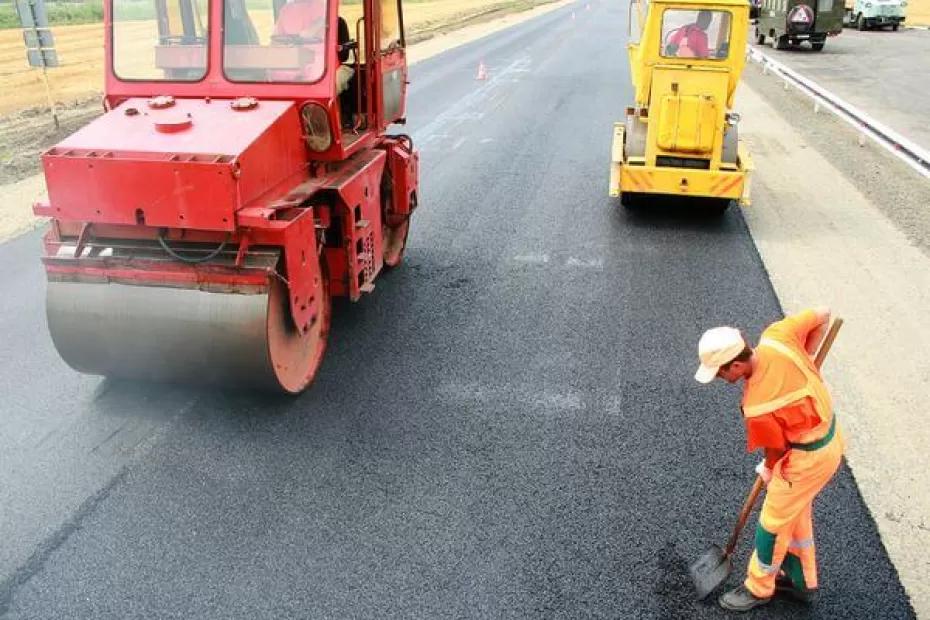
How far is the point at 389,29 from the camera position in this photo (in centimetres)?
695

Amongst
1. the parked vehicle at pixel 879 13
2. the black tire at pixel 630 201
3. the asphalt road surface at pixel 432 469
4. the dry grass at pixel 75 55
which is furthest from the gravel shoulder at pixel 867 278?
the parked vehicle at pixel 879 13

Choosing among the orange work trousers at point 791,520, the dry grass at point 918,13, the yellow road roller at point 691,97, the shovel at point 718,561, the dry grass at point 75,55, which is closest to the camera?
the orange work trousers at point 791,520

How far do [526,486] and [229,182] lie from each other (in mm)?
2482

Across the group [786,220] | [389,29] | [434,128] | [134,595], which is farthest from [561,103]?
[134,595]

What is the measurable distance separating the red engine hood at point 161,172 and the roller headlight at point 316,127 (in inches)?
20.4

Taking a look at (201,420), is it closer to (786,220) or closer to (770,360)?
(770,360)

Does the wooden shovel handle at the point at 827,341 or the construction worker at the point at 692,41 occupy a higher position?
the construction worker at the point at 692,41

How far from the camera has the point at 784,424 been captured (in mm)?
3434

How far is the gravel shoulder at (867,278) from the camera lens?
4.65 meters

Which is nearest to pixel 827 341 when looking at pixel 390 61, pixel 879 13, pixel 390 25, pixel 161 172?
pixel 161 172

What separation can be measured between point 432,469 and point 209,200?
207 cm

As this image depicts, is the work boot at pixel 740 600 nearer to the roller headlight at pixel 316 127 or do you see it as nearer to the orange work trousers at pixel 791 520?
the orange work trousers at pixel 791 520

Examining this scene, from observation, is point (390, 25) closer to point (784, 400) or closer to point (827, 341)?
point (827, 341)

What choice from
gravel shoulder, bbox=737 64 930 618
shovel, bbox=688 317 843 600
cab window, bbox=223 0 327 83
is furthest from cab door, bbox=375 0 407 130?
shovel, bbox=688 317 843 600
